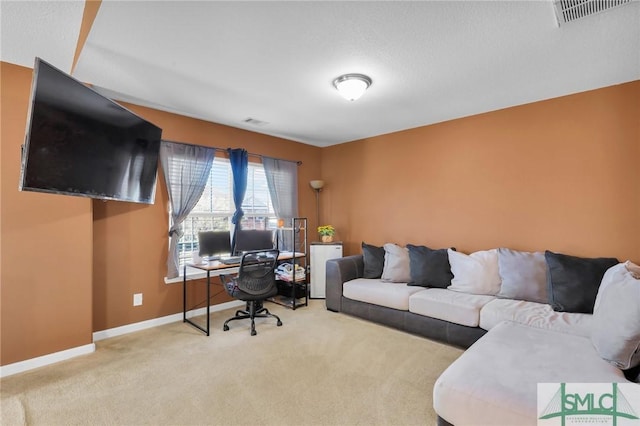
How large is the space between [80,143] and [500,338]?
10.8 feet

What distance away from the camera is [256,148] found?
4.52 meters

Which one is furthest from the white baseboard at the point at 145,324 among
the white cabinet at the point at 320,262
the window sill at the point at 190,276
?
the white cabinet at the point at 320,262

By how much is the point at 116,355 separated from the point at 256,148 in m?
3.02

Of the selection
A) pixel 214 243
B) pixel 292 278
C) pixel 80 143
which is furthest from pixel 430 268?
pixel 80 143

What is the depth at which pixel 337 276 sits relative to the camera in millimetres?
3934

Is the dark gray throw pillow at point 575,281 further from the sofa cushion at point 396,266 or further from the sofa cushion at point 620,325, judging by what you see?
the sofa cushion at point 396,266

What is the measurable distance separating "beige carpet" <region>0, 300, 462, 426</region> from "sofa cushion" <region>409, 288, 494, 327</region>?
30 centimetres

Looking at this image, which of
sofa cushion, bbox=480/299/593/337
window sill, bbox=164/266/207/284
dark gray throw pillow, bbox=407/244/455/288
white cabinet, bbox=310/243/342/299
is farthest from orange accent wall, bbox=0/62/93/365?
sofa cushion, bbox=480/299/593/337

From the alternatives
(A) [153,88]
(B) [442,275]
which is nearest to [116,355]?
(A) [153,88]

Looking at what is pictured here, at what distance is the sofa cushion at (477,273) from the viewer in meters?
3.16

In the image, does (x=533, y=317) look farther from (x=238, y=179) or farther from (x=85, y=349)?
(x=85, y=349)

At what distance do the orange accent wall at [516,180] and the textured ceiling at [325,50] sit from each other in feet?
1.00

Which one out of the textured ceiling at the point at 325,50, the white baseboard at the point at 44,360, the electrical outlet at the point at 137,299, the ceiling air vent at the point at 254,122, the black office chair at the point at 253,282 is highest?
the ceiling air vent at the point at 254,122

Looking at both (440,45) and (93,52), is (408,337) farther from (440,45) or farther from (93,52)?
(93,52)
